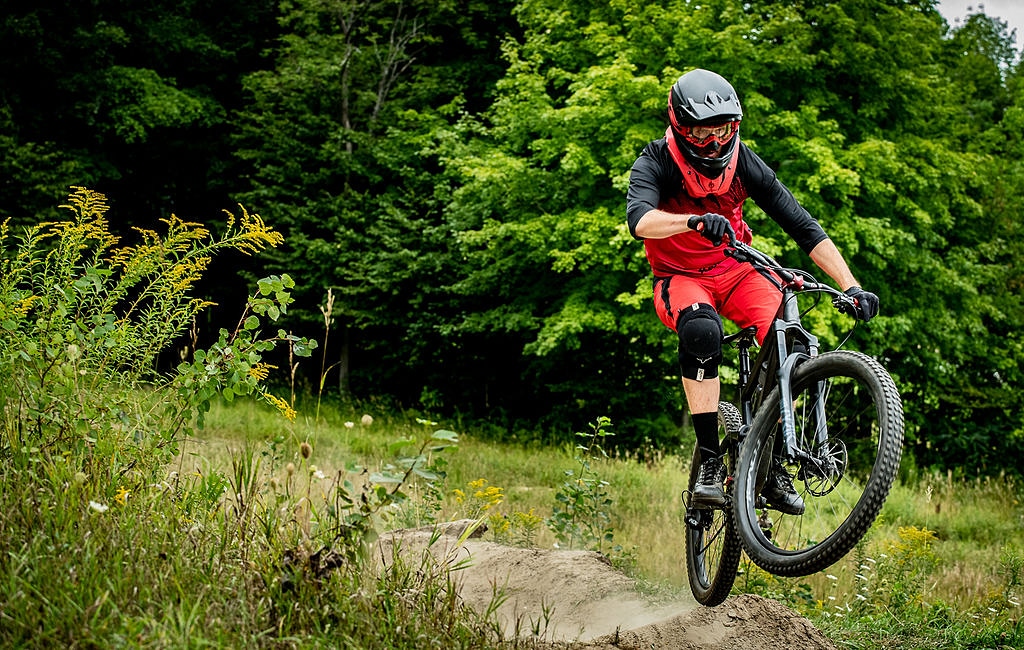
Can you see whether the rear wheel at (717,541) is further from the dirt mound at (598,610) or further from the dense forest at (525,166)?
the dense forest at (525,166)

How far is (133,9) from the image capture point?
71.5 ft

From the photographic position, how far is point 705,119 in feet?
13.9

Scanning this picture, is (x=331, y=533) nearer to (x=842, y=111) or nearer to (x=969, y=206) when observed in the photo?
(x=842, y=111)

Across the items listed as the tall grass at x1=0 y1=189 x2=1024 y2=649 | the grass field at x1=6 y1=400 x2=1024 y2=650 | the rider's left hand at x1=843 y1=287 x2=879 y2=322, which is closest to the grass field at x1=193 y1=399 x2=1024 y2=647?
the tall grass at x1=0 y1=189 x2=1024 y2=649

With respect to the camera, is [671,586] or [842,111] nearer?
[671,586]

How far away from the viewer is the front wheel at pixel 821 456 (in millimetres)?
3463

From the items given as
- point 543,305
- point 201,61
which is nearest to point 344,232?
point 543,305

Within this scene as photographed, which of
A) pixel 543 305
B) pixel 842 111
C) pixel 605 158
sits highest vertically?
pixel 842 111

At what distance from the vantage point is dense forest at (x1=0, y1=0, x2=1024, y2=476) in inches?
568

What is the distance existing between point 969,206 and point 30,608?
1649 centimetres

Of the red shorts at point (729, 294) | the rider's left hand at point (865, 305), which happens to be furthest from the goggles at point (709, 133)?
the rider's left hand at point (865, 305)

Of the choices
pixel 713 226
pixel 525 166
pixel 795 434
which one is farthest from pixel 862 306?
pixel 525 166

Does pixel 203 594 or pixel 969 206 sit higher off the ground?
pixel 969 206

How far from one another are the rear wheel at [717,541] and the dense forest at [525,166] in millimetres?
8240
